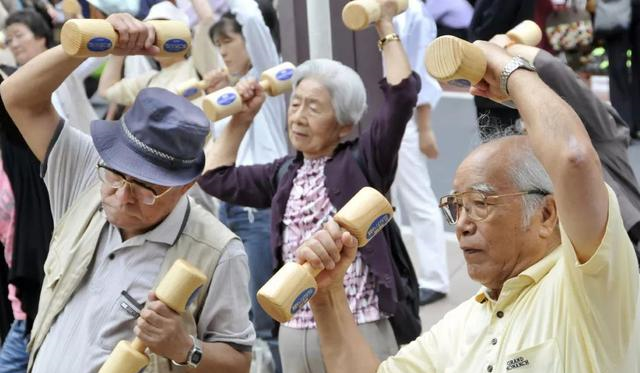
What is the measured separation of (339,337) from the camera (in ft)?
9.87

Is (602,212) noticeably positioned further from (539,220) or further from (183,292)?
(183,292)

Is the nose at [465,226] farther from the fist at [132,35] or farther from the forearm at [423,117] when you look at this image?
the forearm at [423,117]

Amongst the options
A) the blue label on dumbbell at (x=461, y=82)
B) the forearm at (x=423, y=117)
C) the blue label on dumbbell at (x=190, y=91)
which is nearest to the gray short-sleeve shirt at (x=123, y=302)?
the blue label on dumbbell at (x=461, y=82)

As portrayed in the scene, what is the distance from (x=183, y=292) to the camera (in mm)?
3180

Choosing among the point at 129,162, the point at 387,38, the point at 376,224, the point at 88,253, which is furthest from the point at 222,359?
the point at 387,38

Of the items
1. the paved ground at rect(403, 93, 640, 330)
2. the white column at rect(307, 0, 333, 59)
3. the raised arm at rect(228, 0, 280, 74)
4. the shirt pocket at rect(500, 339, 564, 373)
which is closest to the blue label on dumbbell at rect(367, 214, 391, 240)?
the shirt pocket at rect(500, 339, 564, 373)

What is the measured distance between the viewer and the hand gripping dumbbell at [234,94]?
4770mm

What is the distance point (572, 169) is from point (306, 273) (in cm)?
71

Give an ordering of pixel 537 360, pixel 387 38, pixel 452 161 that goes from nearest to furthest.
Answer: pixel 537 360
pixel 387 38
pixel 452 161

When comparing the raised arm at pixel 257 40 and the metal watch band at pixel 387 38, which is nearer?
the metal watch band at pixel 387 38

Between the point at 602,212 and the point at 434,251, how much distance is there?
170 inches

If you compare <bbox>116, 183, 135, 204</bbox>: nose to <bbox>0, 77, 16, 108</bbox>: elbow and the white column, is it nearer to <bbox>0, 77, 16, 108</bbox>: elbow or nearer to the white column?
<bbox>0, 77, 16, 108</bbox>: elbow

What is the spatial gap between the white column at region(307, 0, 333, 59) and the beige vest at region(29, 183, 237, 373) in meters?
1.89

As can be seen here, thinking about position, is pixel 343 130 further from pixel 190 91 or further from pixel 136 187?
pixel 136 187
